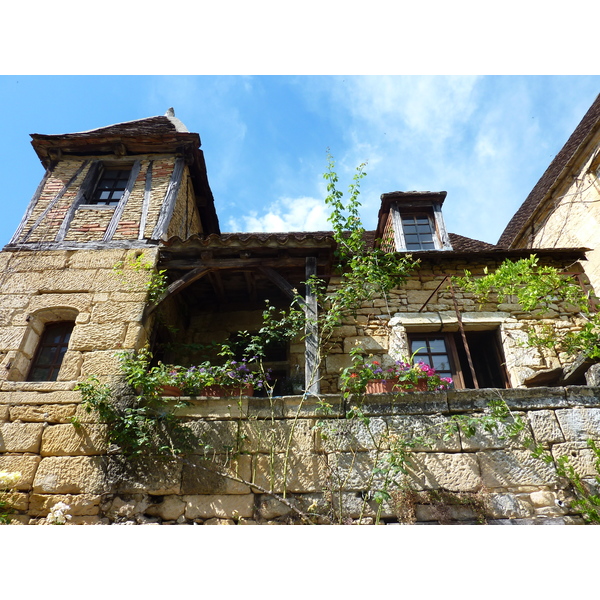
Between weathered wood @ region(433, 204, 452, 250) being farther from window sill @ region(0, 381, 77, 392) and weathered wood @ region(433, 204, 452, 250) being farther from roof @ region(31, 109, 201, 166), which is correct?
window sill @ region(0, 381, 77, 392)

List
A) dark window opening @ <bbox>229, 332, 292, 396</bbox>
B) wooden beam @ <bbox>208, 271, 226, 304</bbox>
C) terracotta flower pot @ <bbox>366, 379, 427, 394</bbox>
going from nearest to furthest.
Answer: terracotta flower pot @ <bbox>366, 379, 427, 394</bbox>, dark window opening @ <bbox>229, 332, 292, 396</bbox>, wooden beam @ <bbox>208, 271, 226, 304</bbox>

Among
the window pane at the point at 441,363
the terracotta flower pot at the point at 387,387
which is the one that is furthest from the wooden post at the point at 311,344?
the window pane at the point at 441,363

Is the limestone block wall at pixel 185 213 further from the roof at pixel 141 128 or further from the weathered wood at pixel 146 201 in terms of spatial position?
the roof at pixel 141 128

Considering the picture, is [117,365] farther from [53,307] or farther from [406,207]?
[406,207]

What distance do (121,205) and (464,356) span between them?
5.24 m

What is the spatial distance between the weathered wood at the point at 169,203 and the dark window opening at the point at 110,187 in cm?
74

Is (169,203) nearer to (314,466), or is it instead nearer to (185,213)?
(185,213)

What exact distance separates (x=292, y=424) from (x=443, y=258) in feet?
10.8

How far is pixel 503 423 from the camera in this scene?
375 centimetres

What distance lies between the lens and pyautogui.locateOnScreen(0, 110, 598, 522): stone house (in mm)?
3914

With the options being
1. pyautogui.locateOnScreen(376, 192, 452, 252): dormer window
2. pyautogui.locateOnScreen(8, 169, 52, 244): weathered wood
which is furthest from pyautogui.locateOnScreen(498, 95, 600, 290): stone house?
pyautogui.locateOnScreen(8, 169, 52, 244): weathered wood

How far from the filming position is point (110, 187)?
644cm

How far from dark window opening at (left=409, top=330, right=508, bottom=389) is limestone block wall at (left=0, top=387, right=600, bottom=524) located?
121cm

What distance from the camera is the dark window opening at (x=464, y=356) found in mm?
5051
